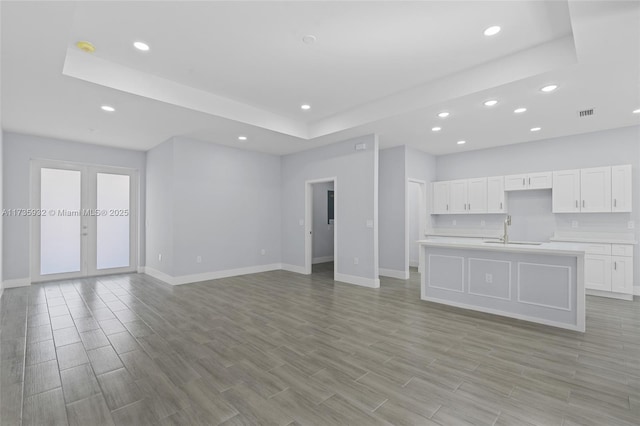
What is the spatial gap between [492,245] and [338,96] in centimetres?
308

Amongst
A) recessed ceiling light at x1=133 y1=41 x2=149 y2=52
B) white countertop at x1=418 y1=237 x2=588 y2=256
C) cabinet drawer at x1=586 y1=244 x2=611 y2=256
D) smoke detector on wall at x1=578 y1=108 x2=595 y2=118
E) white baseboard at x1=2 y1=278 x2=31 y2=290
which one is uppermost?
recessed ceiling light at x1=133 y1=41 x2=149 y2=52

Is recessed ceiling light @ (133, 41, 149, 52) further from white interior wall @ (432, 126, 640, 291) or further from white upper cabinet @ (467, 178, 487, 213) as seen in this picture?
white interior wall @ (432, 126, 640, 291)

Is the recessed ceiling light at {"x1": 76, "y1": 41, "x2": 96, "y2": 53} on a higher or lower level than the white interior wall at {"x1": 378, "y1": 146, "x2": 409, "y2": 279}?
higher

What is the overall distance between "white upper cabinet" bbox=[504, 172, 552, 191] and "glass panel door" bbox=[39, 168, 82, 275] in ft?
29.8

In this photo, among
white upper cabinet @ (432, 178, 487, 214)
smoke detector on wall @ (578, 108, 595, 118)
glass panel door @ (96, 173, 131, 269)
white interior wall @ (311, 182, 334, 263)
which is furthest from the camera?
white interior wall @ (311, 182, 334, 263)

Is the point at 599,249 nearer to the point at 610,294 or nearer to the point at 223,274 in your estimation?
the point at 610,294

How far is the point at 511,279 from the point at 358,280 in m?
2.65

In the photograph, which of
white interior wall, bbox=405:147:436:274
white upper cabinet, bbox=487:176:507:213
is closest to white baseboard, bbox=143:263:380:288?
white interior wall, bbox=405:147:436:274

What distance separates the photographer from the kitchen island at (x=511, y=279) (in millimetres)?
3434

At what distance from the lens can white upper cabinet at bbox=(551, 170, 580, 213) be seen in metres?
5.43

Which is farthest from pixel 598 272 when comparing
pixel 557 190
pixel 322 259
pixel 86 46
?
pixel 86 46

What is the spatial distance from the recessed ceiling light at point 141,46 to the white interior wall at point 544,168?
21.8 ft

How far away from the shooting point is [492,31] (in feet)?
9.74

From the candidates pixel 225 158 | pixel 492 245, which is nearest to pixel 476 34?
pixel 492 245
